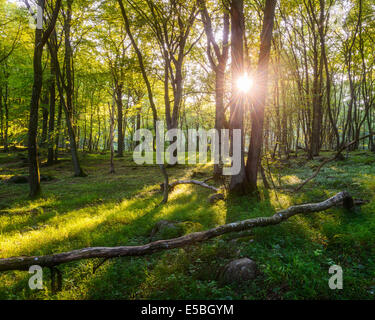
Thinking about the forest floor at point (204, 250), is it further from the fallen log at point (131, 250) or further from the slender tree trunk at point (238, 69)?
the slender tree trunk at point (238, 69)

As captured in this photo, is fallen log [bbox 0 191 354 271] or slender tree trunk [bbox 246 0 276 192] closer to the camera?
fallen log [bbox 0 191 354 271]

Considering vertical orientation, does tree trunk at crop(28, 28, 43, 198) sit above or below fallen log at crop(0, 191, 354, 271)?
above

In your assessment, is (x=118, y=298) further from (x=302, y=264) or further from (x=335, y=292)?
(x=335, y=292)

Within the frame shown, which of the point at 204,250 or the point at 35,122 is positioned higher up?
the point at 35,122

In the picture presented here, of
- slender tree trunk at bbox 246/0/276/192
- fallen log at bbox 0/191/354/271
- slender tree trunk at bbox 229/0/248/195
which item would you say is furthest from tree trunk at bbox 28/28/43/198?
slender tree trunk at bbox 246/0/276/192

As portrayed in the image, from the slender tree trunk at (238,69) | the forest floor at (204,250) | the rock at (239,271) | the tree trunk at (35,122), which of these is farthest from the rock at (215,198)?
the tree trunk at (35,122)

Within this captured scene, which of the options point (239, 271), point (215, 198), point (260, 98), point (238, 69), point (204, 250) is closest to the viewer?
point (239, 271)

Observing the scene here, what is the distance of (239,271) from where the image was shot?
359cm

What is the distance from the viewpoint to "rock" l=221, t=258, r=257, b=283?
11.5 feet

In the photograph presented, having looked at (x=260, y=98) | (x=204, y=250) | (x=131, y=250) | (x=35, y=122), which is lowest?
(x=204, y=250)

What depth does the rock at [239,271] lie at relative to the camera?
3514 mm

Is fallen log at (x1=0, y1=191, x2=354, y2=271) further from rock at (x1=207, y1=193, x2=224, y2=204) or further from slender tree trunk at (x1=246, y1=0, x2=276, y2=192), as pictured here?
rock at (x1=207, y1=193, x2=224, y2=204)

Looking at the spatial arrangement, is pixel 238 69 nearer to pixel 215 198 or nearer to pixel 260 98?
pixel 260 98

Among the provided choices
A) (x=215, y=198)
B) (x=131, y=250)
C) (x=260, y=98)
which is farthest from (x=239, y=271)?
(x=260, y=98)
